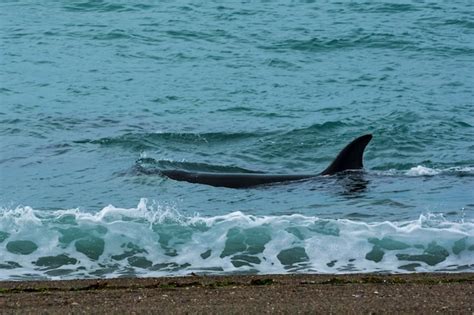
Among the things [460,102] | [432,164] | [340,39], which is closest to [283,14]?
[340,39]

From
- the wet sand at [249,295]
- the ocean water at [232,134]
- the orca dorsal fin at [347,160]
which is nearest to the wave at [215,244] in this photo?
the ocean water at [232,134]

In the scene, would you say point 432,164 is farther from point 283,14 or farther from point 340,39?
point 283,14

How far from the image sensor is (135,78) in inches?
838

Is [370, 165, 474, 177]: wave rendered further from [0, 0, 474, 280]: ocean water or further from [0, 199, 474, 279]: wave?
[0, 199, 474, 279]: wave

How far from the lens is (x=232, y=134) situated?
1628 centimetres

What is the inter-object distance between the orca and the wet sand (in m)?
4.24

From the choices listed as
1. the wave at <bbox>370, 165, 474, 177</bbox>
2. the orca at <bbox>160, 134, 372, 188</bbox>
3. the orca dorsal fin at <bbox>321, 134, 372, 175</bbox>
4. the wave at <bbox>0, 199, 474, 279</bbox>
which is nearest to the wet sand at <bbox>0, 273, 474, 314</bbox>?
the wave at <bbox>0, 199, 474, 279</bbox>

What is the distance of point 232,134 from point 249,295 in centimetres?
872

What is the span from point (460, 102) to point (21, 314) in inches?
506

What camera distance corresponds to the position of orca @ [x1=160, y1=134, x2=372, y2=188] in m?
13.0

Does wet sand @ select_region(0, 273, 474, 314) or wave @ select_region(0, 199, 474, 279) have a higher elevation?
wet sand @ select_region(0, 273, 474, 314)

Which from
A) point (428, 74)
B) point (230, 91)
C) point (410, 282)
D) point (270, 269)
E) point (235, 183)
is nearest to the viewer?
point (410, 282)

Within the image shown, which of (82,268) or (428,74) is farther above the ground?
(82,268)

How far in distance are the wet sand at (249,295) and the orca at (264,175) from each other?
424 centimetres
